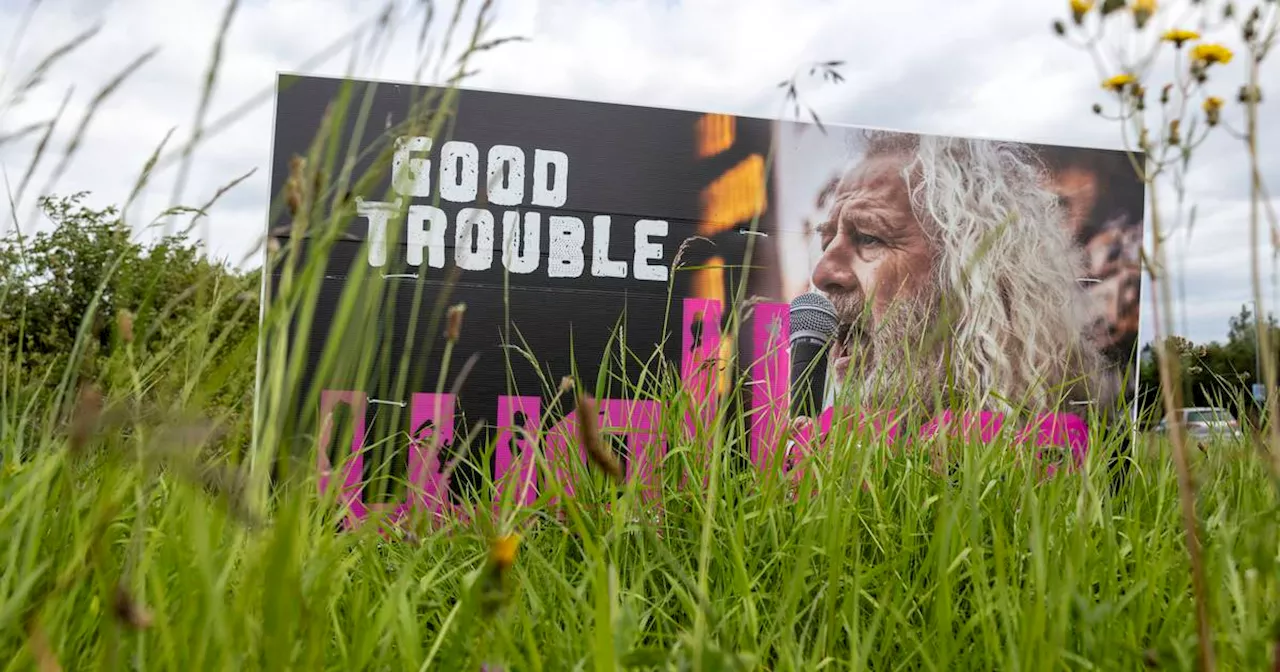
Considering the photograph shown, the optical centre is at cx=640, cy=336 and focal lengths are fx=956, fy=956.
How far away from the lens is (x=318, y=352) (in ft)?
12.7

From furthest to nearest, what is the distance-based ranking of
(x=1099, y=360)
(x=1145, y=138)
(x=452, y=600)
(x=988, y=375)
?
1. (x=1099, y=360)
2. (x=988, y=375)
3. (x=452, y=600)
4. (x=1145, y=138)

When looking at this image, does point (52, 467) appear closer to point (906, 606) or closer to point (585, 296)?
point (906, 606)

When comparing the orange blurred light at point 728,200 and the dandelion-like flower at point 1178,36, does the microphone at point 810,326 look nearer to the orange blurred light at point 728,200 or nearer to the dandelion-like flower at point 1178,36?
the orange blurred light at point 728,200

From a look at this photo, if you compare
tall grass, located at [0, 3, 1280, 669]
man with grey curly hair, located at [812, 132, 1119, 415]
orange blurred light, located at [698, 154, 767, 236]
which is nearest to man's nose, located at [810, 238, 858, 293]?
man with grey curly hair, located at [812, 132, 1119, 415]

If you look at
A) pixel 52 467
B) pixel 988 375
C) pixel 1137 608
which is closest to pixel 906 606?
pixel 1137 608

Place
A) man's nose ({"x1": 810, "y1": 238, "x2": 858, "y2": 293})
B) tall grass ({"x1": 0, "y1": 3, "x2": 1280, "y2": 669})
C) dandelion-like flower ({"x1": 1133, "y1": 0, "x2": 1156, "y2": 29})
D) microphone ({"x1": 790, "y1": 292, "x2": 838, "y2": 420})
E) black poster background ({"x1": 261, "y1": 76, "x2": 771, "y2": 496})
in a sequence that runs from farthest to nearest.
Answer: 1. man's nose ({"x1": 810, "y1": 238, "x2": 858, "y2": 293})
2. microphone ({"x1": 790, "y1": 292, "x2": 838, "y2": 420})
3. black poster background ({"x1": 261, "y1": 76, "x2": 771, "y2": 496})
4. dandelion-like flower ({"x1": 1133, "y1": 0, "x2": 1156, "y2": 29})
5. tall grass ({"x1": 0, "y1": 3, "x2": 1280, "y2": 669})

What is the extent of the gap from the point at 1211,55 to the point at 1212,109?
0.28ft

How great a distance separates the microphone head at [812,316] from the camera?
4.26 metres

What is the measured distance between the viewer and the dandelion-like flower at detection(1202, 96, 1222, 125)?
43.4 inches

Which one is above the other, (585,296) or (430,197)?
(430,197)

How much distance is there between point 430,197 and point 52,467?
293cm

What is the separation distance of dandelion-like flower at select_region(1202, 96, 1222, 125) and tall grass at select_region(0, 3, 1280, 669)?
18.3 inches

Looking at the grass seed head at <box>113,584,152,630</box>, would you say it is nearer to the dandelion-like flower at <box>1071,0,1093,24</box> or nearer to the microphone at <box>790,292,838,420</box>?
the dandelion-like flower at <box>1071,0,1093,24</box>

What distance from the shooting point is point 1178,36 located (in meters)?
1.15
